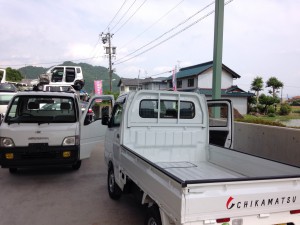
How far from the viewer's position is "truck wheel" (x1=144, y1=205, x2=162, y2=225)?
2.89m

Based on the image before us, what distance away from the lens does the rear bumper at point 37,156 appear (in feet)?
18.0

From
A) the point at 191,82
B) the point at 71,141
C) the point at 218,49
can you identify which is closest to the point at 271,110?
the point at 191,82

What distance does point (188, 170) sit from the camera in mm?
4250

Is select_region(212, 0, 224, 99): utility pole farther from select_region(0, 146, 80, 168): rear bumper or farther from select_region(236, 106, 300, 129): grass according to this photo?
select_region(0, 146, 80, 168): rear bumper

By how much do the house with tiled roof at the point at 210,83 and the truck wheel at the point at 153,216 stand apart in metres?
29.6

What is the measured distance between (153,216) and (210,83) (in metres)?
33.1

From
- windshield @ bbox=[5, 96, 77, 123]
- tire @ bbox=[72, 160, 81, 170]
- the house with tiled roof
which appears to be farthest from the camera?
the house with tiled roof

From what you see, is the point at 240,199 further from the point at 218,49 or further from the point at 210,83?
the point at 210,83

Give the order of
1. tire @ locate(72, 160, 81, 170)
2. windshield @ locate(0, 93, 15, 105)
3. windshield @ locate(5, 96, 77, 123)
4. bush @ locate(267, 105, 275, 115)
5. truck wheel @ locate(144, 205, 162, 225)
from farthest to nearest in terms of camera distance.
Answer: bush @ locate(267, 105, 275, 115) < windshield @ locate(0, 93, 15, 105) < tire @ locate(72, 160, 81, 170) < windshield @ locate(5, 96, 77, 123) < truck wheel @ locate(144, 205, 162, 225)

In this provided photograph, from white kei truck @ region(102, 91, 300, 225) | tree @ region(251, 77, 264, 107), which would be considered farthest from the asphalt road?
tree @ region(251, 77, 264, 107)

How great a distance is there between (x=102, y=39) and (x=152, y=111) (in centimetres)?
3456

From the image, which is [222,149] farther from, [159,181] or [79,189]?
[79,189]

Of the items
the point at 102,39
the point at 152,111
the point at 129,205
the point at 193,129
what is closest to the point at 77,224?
the point at 129,205

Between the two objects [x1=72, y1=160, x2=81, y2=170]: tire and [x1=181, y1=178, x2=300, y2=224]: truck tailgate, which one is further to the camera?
[x1=72, y1=160, x2=81, y2=170]: tire
